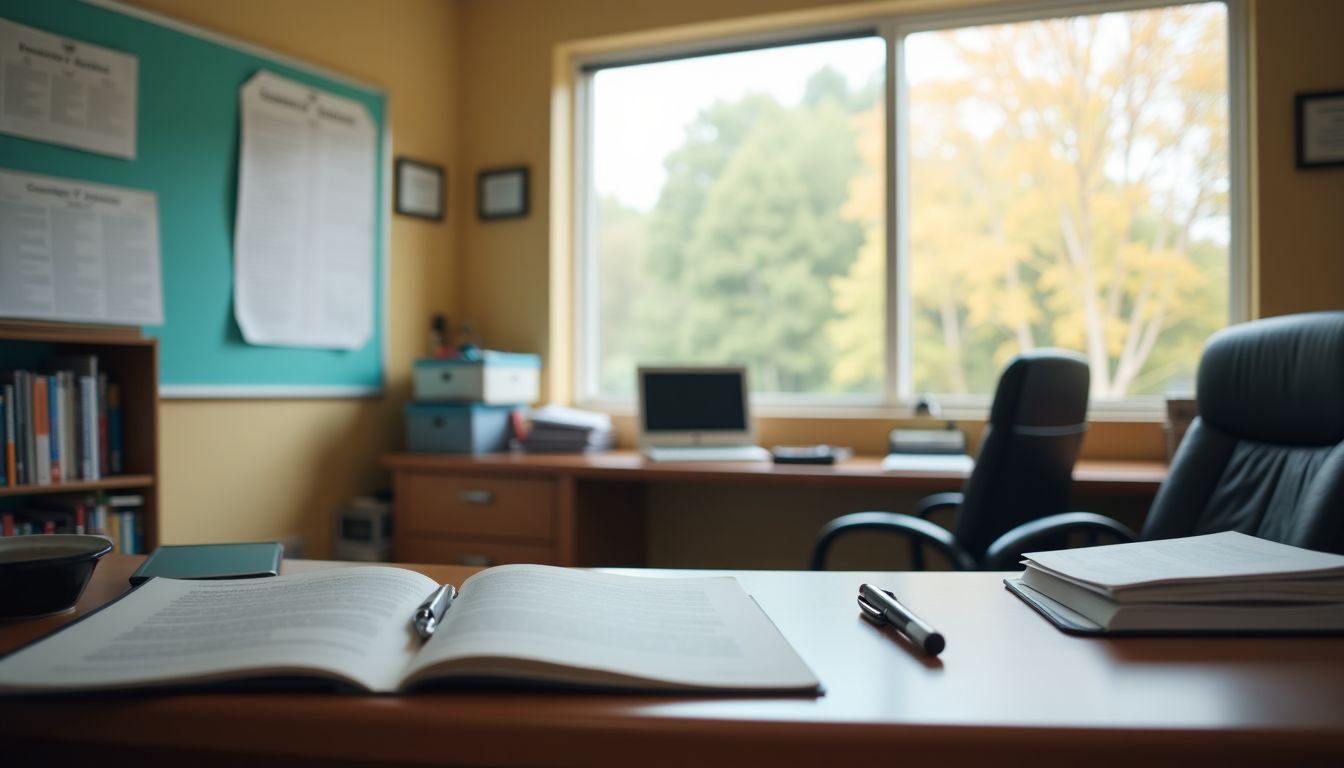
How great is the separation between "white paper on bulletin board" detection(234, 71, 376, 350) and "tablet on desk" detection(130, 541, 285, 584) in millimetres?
1672

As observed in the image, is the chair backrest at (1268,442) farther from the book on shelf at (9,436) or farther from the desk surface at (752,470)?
the book on shelf at (9,436)

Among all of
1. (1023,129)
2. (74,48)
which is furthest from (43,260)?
(1023,129)

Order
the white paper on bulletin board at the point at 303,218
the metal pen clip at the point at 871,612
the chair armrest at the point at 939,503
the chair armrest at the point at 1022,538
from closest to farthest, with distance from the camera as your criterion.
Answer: the metal pen clip at the point at 871,612 < the chair armrest at the point at 1022,538 < the chair armrest at the point at 939,503 < the white paper on bulletin board at the point at 303,218

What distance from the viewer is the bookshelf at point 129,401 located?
204cm

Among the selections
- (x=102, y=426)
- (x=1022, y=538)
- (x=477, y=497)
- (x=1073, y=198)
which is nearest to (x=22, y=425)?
(x=102, y=426)

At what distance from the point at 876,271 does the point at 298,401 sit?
2.07 metres

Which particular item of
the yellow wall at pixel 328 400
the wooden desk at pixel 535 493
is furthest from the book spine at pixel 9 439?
the wooden desk at pixel 535 493

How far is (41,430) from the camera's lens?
192cm

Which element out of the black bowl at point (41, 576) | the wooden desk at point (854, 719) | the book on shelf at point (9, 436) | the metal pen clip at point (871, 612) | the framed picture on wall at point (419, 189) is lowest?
the wooden desk at point (854, 719)

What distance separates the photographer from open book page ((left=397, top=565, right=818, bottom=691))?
668 mm

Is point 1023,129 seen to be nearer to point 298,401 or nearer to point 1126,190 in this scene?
point 1126,190

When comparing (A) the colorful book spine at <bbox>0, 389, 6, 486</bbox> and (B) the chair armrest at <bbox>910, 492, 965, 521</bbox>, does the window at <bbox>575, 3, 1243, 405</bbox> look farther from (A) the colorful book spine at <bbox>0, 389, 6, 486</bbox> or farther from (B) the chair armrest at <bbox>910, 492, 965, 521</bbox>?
(A) the colorful book spine at <bbox>0, 389, 6, 486</bbox>

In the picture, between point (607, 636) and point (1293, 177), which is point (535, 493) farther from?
point (1293, 177)

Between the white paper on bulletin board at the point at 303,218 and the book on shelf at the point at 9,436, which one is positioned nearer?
the book on shelf at the point at 9,436
